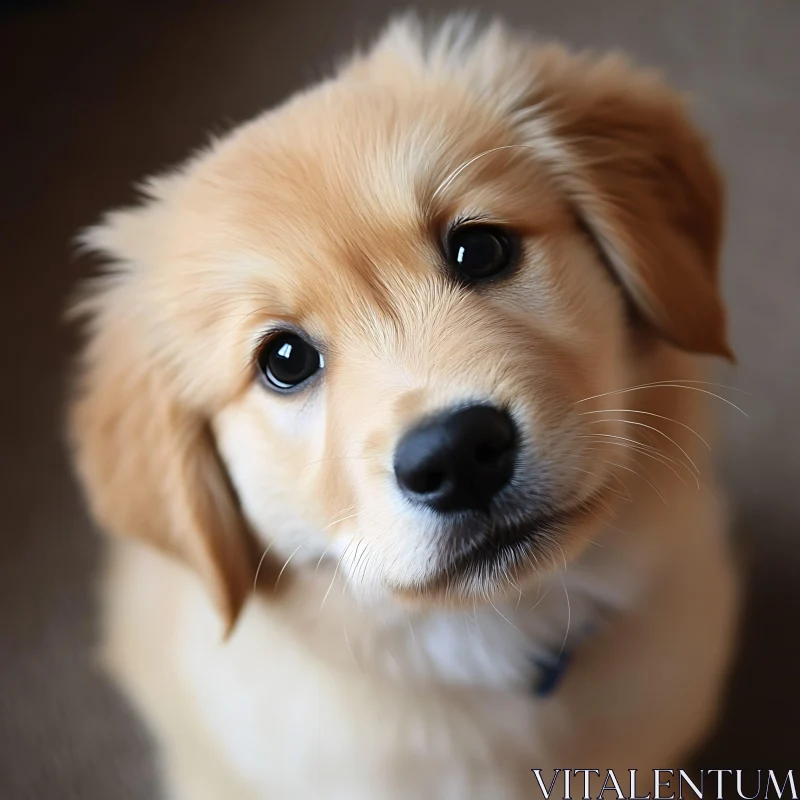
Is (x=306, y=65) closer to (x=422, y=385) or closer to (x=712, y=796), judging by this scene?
(x=422, y=385)

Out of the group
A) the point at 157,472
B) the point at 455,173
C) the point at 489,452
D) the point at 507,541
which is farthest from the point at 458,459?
the point at 157,472

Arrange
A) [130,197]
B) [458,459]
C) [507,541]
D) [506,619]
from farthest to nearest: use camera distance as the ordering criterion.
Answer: [130,197] → [506,619] → [507,541] → [458,459]

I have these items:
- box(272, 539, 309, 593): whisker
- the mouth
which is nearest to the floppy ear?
the mouth

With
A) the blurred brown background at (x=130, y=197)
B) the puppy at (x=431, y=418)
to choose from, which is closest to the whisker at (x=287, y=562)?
the puppy at (x=431, y=418)

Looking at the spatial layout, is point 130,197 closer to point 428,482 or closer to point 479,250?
point 479,250

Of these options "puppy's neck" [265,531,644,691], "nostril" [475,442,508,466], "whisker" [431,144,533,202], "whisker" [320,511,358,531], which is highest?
"whisker" [431,144,533,202]

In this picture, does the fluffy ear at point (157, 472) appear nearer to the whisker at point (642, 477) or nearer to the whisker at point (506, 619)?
the whisker at point (506, 619)

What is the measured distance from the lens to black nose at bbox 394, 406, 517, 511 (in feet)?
3.25

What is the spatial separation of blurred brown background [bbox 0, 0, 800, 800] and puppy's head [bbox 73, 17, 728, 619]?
0.66m

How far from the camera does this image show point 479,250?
121 centimetres

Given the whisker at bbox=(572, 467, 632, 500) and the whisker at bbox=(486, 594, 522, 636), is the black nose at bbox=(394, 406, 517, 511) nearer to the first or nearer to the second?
the whisker at bbox=(572, 467, 632, 500)

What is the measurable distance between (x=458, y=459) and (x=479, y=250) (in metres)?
0.34

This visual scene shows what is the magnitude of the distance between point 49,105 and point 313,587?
7.16 feet

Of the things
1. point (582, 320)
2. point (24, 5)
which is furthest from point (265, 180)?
point (24, 5)
